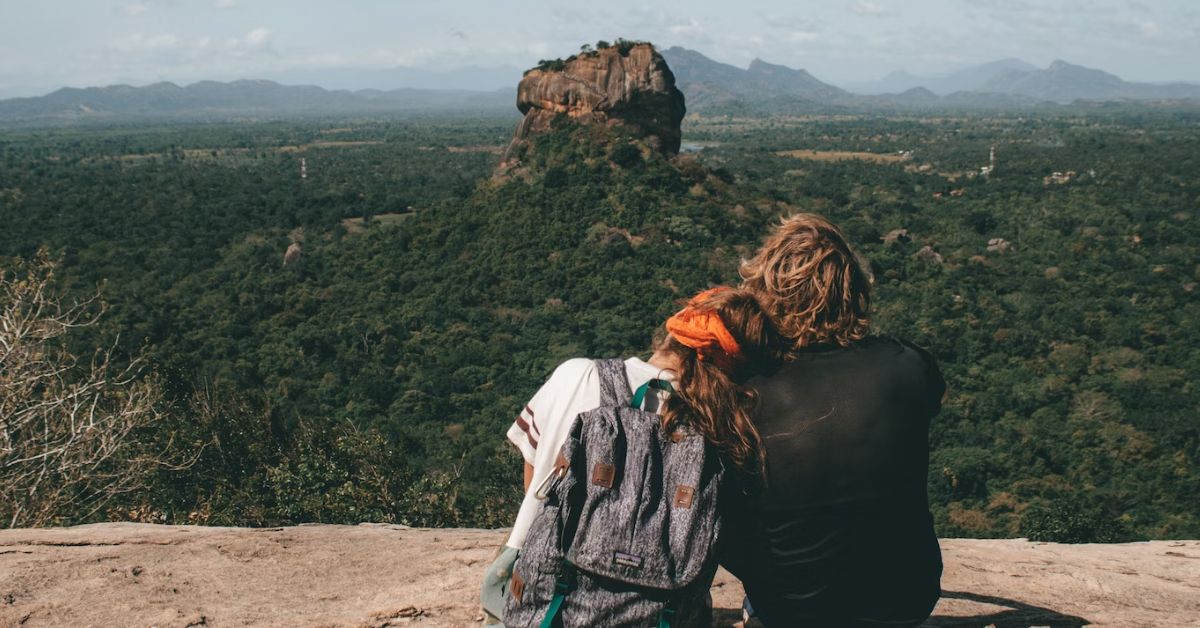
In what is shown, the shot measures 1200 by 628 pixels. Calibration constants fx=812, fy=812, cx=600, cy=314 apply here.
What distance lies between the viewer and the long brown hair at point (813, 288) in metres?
2.75

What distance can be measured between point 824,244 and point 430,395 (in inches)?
811

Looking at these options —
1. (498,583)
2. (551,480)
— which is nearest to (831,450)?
(551,480)

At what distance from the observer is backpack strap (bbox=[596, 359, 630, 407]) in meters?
2.63

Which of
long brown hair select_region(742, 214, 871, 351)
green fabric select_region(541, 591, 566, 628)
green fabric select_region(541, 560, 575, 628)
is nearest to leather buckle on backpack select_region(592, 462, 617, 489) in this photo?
green fabric select_region(541, 560, 575, 628)

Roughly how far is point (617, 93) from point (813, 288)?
31.6 metres

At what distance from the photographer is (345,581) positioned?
15.9 feet

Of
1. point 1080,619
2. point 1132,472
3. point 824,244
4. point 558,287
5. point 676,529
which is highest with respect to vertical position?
point 824,244

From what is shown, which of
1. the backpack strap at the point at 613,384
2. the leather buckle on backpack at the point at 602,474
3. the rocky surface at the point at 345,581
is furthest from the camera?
the rocky surface at the point at 345,581

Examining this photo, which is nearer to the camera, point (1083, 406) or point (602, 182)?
point (1083, 406)

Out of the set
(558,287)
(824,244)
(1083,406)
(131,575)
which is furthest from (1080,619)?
(558,287)

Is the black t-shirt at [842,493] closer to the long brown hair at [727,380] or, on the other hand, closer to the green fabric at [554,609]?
the long brown hair at [727,380]

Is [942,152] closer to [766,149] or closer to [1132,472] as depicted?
[766,149]

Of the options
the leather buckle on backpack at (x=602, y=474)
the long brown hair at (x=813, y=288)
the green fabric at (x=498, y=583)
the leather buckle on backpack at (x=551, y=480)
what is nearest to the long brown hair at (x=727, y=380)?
the long brown hair at (x=813, y=288)

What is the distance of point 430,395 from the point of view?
73.8 ft
